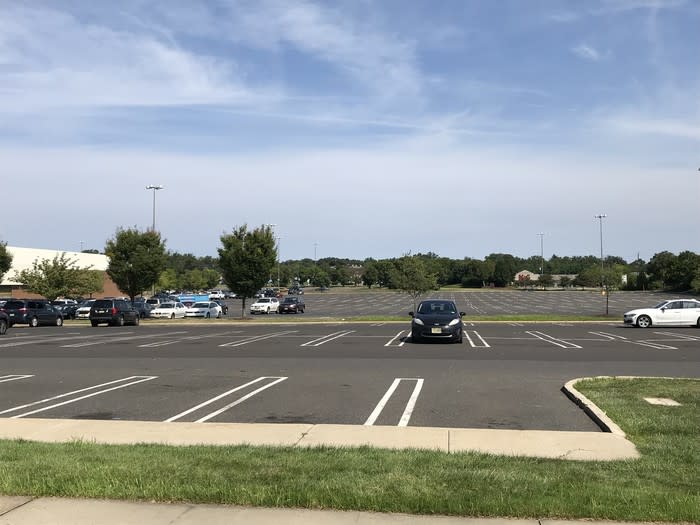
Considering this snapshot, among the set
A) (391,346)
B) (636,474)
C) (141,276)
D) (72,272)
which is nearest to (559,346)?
(391,346)

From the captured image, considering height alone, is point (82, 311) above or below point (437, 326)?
below

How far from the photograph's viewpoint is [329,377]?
13.7 meters

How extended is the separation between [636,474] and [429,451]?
6.92 feet

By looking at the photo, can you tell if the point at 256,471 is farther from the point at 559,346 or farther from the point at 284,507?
the point at 559,346

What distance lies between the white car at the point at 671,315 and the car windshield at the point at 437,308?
494 inches

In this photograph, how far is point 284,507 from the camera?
546 centimetres

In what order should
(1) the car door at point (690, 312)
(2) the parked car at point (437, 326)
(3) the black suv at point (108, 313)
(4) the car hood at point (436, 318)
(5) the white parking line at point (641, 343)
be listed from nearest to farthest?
1. (5) the white parking line at point (641, 343)
2. (2) the parked car at point (437, 326)
3. (4) the car hood at point (436, 318)
4. (1) the car door at point (690, 312)
5. (3) the black suv at point (108, 313)

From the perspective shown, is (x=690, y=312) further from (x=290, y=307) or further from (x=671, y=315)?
(x=290, y=307)

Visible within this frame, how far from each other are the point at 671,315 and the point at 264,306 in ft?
116

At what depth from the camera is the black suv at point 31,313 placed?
125 feet

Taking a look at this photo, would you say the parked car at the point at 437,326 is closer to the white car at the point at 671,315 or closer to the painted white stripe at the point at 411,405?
the painted white stripe at the point at 411,405

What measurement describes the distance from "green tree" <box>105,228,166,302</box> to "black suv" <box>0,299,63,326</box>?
29.5 ft

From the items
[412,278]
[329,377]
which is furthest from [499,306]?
[329,377]

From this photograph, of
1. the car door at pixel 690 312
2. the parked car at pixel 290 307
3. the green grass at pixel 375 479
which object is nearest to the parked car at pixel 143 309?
the parked car at pixel 290 307
